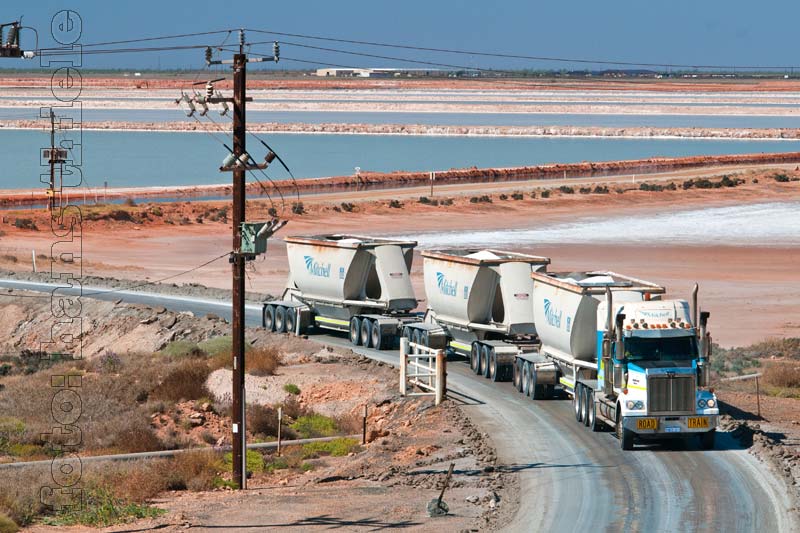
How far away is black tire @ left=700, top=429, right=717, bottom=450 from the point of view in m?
29.0

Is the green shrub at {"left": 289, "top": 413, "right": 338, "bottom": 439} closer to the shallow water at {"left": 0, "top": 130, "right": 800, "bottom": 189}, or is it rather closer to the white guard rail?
the white guard rail

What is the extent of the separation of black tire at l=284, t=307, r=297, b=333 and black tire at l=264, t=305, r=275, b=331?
2.66 feet

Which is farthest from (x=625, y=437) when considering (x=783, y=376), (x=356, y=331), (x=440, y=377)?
(x=356, y=331)

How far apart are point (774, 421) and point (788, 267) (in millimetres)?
37483

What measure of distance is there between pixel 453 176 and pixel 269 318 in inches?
3100

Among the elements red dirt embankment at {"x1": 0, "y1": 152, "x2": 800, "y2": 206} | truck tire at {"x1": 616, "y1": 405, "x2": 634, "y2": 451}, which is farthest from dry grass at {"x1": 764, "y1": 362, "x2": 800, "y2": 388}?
red dirt embankment at {"x1": 0, "y1": 152, "x2": 800, "y2": 206}

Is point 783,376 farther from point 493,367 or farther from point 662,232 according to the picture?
point 662,232

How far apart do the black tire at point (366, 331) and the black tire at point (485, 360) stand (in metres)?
6.71

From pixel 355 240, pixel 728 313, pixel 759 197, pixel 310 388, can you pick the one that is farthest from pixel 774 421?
pixel 759 197

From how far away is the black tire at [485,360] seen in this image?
128ft

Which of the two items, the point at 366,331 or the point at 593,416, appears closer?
the point at 593,416

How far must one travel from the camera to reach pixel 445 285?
41656 millimetres

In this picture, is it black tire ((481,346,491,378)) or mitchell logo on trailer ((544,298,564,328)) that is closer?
mitchell logo on trailer ((544,298,564,328))

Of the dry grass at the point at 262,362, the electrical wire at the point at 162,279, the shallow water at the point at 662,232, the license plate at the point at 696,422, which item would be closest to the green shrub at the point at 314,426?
the dry grass at the point at 262,362
